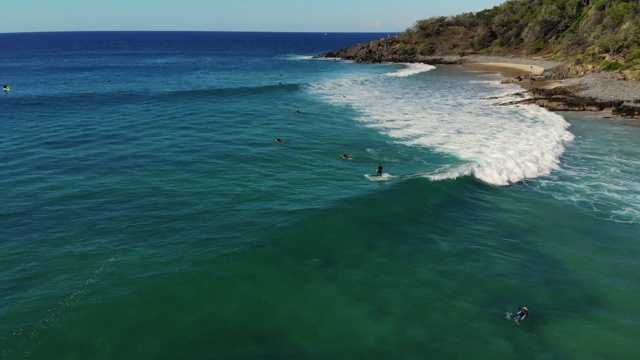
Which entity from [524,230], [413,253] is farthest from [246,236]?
[524,230]

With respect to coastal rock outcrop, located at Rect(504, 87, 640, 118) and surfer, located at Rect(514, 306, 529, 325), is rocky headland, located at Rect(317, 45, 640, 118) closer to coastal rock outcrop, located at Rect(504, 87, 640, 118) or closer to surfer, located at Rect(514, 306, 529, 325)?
coastal rock outcrop, located at Rect(504, 87, 640, 118)

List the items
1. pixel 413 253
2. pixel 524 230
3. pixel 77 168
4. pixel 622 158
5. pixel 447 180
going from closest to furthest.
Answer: pixel 413 253 → pixel 524 230 → pixel 447 180 → pixel 77 168 → pixel 622 158

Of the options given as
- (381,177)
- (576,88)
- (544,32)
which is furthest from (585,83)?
(544,32)

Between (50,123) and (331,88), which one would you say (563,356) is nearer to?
(50,123)

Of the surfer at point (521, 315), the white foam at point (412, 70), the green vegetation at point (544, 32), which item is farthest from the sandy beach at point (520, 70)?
the surfer at point (521, 315)

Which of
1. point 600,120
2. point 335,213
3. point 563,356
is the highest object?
point 600,120

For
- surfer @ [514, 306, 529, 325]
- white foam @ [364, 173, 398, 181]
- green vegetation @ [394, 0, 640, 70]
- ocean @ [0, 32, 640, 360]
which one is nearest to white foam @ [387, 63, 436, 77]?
green vegetation @ [394, 0, 640, 70]
